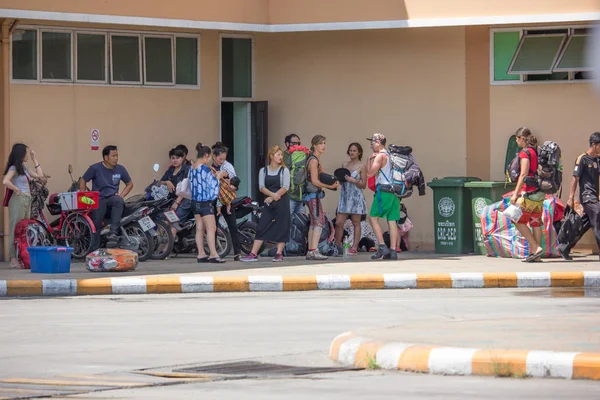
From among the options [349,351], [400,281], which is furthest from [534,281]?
[349,351]

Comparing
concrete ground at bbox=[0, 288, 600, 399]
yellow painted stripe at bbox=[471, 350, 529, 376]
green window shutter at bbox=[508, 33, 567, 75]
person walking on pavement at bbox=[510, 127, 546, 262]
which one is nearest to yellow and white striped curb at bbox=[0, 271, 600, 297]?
concrete ground at bbox=[0, 288, 600, 399]

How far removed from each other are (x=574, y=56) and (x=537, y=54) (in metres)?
0.55

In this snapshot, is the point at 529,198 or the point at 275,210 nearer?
the point at 529,198

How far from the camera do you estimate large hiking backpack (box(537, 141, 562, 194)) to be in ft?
61.6

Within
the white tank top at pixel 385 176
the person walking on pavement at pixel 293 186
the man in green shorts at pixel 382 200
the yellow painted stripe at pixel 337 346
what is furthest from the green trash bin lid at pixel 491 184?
the yellow painted stripe at pixel 337 346

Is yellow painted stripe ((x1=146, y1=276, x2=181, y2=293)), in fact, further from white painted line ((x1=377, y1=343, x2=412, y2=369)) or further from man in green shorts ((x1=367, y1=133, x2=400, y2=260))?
white painted line ((x1=377, y1=343, x2=412, y2=369))

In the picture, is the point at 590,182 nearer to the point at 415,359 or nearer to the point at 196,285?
the point at 196,285

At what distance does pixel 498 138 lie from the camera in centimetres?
2120

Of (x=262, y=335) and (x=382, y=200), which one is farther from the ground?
(x=382, y=200)

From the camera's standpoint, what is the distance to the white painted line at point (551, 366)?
9.04 m

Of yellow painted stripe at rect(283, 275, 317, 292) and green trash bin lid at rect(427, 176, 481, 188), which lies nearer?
yellow painted stripe at rect(283, 275, 317, 292)

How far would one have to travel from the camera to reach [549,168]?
61.9ft

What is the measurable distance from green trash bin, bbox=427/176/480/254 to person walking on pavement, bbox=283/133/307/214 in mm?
2120

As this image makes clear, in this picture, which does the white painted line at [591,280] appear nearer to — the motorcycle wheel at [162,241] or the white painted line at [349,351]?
the motorcycle wheel at [162,241]
